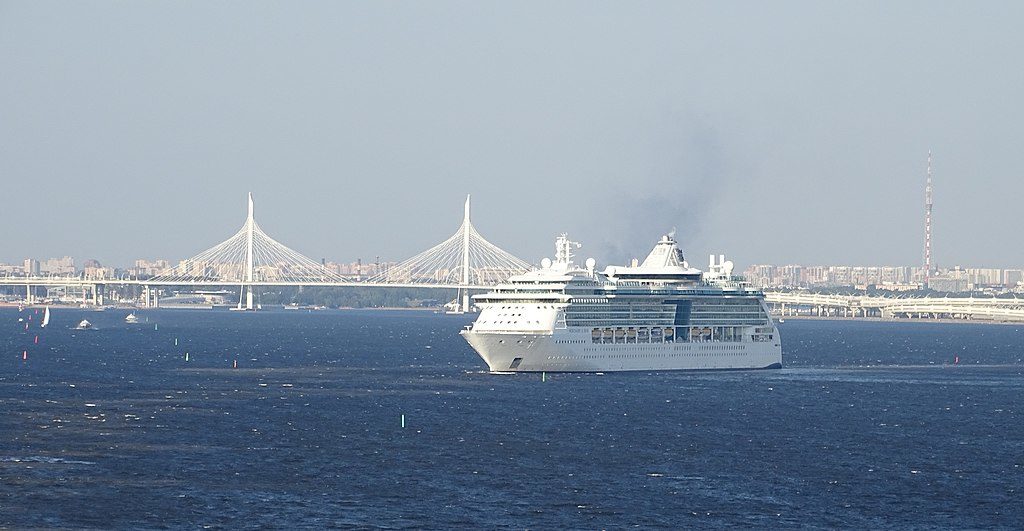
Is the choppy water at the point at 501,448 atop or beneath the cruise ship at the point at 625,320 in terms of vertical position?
beneath

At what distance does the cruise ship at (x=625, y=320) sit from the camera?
76562 millimetres

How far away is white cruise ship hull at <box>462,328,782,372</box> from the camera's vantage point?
76.2 meters

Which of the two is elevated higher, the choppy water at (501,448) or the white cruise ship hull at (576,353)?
the white cruise ship hull at (576,353)

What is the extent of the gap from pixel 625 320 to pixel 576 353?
432 cm

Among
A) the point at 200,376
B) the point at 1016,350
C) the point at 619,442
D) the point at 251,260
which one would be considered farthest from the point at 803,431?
the point at 251,260

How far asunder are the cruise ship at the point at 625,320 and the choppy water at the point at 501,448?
1359 mm

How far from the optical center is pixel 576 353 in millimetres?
77250

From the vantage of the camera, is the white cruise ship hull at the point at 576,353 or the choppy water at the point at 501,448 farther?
the white cruise ship hull at the point at 576,353

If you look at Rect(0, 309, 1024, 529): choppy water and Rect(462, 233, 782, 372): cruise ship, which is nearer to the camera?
Rect(0, 309, 1024, 529): choppy water

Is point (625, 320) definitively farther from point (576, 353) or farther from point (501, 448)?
point (501, 448)

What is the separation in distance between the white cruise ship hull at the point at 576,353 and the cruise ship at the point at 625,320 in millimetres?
43

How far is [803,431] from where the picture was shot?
180 ft

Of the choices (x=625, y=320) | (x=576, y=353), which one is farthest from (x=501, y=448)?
(x=625, y=320)

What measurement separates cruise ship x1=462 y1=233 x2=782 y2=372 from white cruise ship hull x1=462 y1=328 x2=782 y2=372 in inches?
1.7
